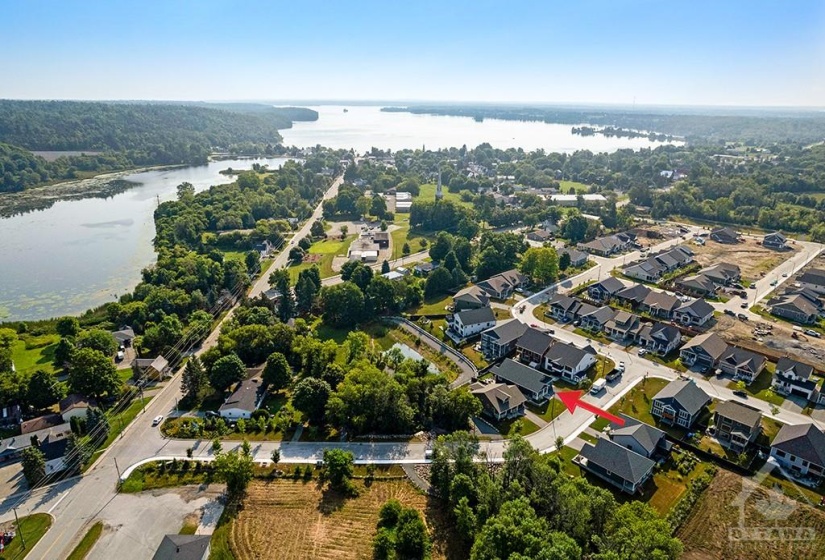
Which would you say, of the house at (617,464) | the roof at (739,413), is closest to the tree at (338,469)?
the house at (617,464)

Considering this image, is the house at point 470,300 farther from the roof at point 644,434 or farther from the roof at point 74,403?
the roof at point 74,403

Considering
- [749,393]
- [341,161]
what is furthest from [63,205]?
[749,393]

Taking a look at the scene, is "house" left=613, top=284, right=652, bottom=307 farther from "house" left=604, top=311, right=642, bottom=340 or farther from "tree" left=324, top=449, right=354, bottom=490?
"tree" left=324, top=449, right=354, bottom=490

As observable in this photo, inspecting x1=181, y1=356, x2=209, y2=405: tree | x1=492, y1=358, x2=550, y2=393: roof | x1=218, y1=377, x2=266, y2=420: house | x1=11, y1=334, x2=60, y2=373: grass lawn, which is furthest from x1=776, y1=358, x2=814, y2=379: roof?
x1=11, y1=334, x2=60, y2=373: grass lawn

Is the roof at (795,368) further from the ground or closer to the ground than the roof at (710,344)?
further from the ground

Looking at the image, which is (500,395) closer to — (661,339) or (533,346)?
(533,346)

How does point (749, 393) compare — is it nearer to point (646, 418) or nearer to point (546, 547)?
point (646, 418)

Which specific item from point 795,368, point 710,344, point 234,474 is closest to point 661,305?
point 710,344

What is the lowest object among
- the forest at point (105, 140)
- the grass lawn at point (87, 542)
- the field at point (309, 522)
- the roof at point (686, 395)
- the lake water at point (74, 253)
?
the lake water at point (74, 253)
